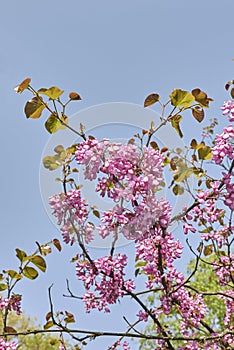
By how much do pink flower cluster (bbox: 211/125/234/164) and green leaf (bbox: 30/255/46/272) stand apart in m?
1.53

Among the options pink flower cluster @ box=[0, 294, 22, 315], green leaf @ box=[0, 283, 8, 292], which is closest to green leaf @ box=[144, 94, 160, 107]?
green leaf @ box=[0, 283, 8, 292]

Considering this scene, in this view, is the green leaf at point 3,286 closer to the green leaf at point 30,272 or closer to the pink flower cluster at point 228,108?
the green leaf at point 30,272

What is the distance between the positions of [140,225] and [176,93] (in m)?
0.84

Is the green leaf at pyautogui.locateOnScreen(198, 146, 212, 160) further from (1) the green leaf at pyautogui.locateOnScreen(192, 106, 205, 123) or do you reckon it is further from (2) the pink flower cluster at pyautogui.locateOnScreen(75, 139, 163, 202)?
(2) the pink flower cluster at pyautogui.locateOnScreen(75, 139, 163, 202)

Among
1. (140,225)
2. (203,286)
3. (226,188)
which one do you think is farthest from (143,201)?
(203,286)

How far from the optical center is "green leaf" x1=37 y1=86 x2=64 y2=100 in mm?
3057

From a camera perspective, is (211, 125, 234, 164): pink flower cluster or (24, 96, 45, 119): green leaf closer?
(211, 125, 234, 164): pink flower cluster

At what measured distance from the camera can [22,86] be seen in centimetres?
306

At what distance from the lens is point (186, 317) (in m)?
3.54

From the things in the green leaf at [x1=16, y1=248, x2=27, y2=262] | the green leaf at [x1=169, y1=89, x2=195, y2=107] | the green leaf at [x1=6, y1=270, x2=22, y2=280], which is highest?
the green leaf at [x1=169, y1=89, x2=195, y2=107]

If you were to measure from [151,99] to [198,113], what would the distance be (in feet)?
1.03

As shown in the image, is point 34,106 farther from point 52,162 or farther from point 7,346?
point 7,346

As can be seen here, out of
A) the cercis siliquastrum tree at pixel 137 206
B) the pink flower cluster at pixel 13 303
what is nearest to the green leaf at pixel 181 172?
the cercis siliquastrum tree at pixel 137 206

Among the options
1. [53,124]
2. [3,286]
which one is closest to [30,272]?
[3,286]
